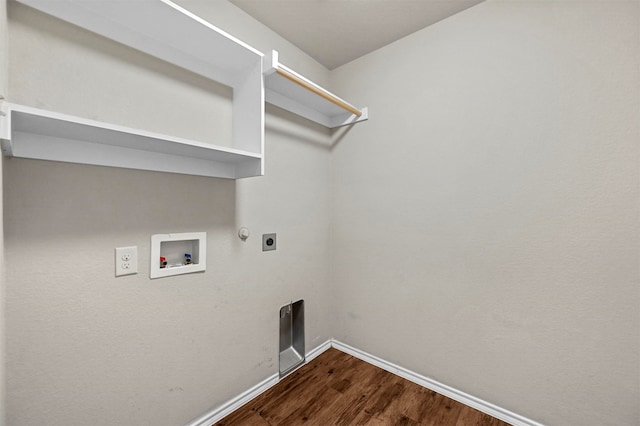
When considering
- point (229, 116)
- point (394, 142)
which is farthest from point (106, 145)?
point (394, 142)

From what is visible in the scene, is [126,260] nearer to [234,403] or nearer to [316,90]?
[234,403]

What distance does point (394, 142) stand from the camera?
1893mm

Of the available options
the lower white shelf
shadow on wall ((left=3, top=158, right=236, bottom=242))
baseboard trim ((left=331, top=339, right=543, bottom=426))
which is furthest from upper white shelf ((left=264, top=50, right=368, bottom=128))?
baseboard trim ((left=331, top=339, right=543, bottom=426))

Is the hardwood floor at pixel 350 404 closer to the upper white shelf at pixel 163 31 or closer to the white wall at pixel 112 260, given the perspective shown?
the white wall at pixel 112 260

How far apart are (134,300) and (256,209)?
77 centimetres

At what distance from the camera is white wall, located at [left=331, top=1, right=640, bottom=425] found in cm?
122

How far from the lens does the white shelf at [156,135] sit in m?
0.91

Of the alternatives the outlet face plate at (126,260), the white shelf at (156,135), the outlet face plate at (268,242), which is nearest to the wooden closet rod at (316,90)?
the white shelf at (156,135)

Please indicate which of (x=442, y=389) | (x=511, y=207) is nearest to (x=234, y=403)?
(x=442, y=389)

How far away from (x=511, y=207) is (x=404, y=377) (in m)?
1.31

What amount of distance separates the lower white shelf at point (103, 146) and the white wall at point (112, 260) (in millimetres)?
53

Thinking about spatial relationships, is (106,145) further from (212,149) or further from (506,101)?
(506,101)

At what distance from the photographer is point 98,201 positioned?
1.10 m

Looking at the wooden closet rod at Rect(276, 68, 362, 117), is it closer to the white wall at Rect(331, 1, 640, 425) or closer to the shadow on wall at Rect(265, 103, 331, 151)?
the white wall at Rect(331, 1, 640, 425)
